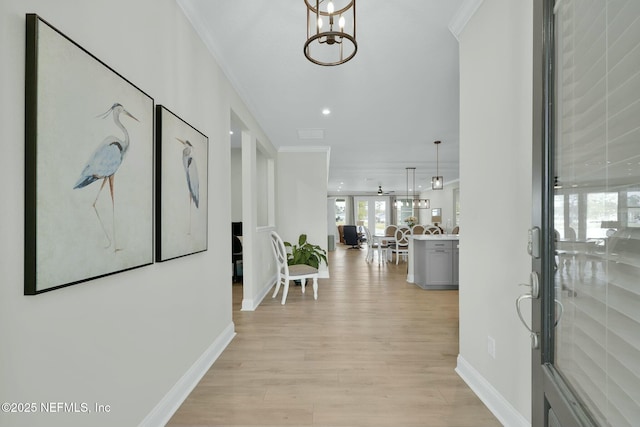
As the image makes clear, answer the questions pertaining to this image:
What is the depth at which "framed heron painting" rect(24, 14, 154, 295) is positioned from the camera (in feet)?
3.19

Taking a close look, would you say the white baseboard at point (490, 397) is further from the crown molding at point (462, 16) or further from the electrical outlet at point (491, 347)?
the crown molding at point (462, 16)

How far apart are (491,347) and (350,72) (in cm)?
250

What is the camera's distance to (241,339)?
9.88 feet

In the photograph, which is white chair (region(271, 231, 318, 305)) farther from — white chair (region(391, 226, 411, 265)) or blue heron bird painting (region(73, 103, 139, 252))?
Result: white chair (region(391, 226, 411, 265))

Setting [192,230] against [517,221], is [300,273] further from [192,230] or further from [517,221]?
[517,221]

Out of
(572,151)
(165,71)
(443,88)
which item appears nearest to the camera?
(572,151)

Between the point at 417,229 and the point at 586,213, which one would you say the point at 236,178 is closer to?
the point at 417,229

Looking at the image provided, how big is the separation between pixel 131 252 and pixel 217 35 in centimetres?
182

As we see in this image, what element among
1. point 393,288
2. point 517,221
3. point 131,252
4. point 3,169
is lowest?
point 393,288

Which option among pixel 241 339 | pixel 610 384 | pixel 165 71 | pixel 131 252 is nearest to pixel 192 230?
pixel 131 252

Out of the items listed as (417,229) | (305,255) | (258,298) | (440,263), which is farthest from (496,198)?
(417,229)

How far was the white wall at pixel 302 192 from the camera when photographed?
238 inches

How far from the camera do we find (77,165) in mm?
1126

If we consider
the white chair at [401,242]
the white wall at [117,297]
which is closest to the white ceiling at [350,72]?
the white wall at [117,297]
